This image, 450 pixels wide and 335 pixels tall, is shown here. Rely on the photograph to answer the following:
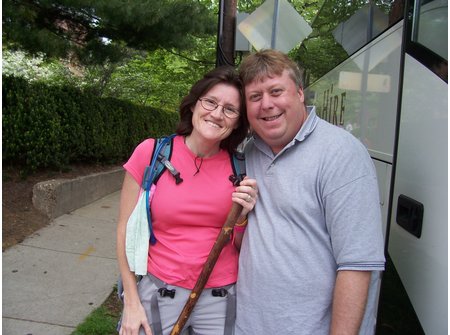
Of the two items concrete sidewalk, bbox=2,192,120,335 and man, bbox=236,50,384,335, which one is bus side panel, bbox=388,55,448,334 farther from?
concrete sidewalk, bbox=2,192,120,335

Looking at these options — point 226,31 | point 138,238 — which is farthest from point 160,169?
point 226,31

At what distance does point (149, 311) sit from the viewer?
76.2 inches

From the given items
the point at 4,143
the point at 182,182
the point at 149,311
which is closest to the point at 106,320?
the point at 149,311

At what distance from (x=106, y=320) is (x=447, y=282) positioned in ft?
9.66

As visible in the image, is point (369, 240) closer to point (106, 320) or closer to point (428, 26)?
point (428, 26)

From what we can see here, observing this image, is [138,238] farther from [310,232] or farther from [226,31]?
[226,31]

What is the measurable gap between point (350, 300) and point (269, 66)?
3.02ft

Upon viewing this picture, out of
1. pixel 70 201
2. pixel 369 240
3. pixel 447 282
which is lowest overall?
pixel 70 201

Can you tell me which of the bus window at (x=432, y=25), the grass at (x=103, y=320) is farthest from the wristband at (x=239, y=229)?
the grass at (x=103, y=320)

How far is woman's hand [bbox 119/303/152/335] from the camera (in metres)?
1.90

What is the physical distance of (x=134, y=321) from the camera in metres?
1.90

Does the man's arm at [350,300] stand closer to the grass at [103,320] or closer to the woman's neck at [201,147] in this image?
the woman's neck at [201,147]

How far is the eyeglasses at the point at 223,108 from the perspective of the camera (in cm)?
193

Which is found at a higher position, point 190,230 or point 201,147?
point 201,147
